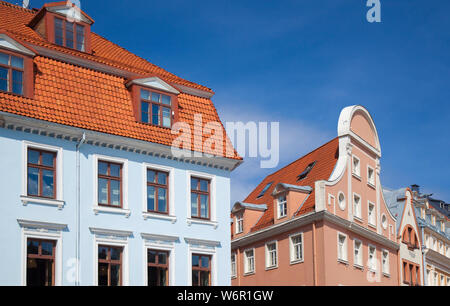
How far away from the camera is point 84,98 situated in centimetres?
3067

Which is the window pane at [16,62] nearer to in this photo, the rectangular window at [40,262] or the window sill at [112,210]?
the window sill at [112,210]

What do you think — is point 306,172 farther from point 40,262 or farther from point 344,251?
point 40,262

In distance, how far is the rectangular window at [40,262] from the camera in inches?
1078

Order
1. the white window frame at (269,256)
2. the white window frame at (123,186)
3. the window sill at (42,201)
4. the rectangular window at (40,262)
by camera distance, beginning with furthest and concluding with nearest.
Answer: the white window frame at (269,256)
the white window frame at (123,186)
the window sill at (42,201)
the rectangular window at (40,262)

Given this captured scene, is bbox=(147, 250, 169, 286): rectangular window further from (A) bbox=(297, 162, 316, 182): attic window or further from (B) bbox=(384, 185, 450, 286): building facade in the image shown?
(B) bbox=(384, 185, 450, 286): building facade

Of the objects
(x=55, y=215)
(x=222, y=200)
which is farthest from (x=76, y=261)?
(x=222, y=200)

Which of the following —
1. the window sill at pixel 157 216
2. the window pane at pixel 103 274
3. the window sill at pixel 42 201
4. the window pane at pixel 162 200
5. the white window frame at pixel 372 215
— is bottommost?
the window pane at pixel 103 274

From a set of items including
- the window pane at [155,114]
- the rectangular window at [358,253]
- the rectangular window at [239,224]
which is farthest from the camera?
the rectangular window at [239,224]

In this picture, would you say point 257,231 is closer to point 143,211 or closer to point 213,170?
point 213,170

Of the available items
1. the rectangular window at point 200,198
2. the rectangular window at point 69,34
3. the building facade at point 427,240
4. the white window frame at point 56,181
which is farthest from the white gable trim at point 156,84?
the building facade at point 427,240

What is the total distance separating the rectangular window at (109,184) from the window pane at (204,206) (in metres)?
4.22

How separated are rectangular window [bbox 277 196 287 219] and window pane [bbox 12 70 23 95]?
2121cm

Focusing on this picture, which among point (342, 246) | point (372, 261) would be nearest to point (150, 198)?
point (342, 246)

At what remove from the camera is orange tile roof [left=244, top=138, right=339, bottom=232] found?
46.3 metres
